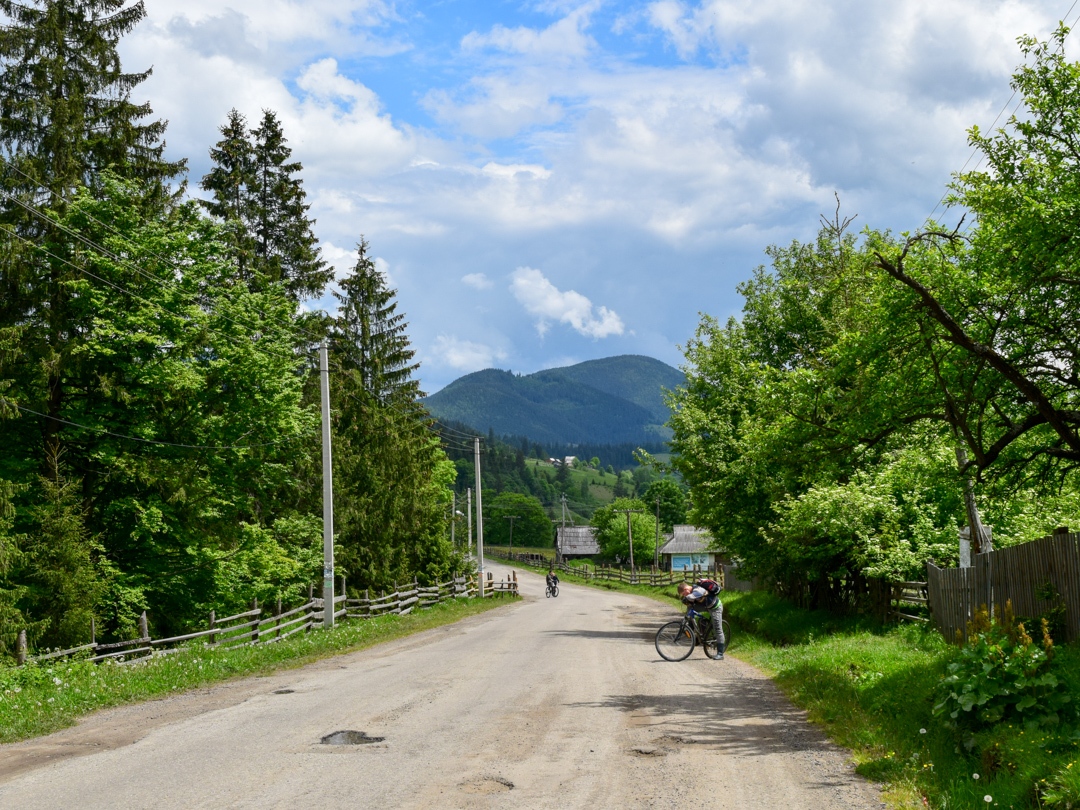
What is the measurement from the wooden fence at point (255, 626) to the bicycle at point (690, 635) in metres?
9.02

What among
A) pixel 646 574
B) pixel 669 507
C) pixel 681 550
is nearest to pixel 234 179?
pixel 646 574

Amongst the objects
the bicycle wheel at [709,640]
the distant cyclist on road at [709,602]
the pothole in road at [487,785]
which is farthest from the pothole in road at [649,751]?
the bicycle wheel at [709,640]

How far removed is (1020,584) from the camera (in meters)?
11.5

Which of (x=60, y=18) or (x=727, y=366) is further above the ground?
(x=60, y=18)

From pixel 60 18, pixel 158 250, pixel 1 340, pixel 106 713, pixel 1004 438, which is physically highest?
pixel 60 18

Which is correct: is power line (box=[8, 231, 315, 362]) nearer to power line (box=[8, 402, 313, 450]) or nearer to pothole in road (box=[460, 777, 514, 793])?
power line (box=[8, 402, 313, 450])

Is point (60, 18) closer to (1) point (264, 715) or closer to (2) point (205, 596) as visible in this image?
(2) point (205, 596)

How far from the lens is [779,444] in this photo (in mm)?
14453

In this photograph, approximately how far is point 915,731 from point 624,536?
10134cm

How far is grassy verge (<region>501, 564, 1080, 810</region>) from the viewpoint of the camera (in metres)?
6.30

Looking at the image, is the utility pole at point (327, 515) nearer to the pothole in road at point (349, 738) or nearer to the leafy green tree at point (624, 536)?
the pothole in road at point (349, 738)

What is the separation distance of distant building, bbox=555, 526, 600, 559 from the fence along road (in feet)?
396

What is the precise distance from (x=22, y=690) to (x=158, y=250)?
14.0 metres

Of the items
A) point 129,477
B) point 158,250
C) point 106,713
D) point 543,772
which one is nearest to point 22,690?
point 106,713
